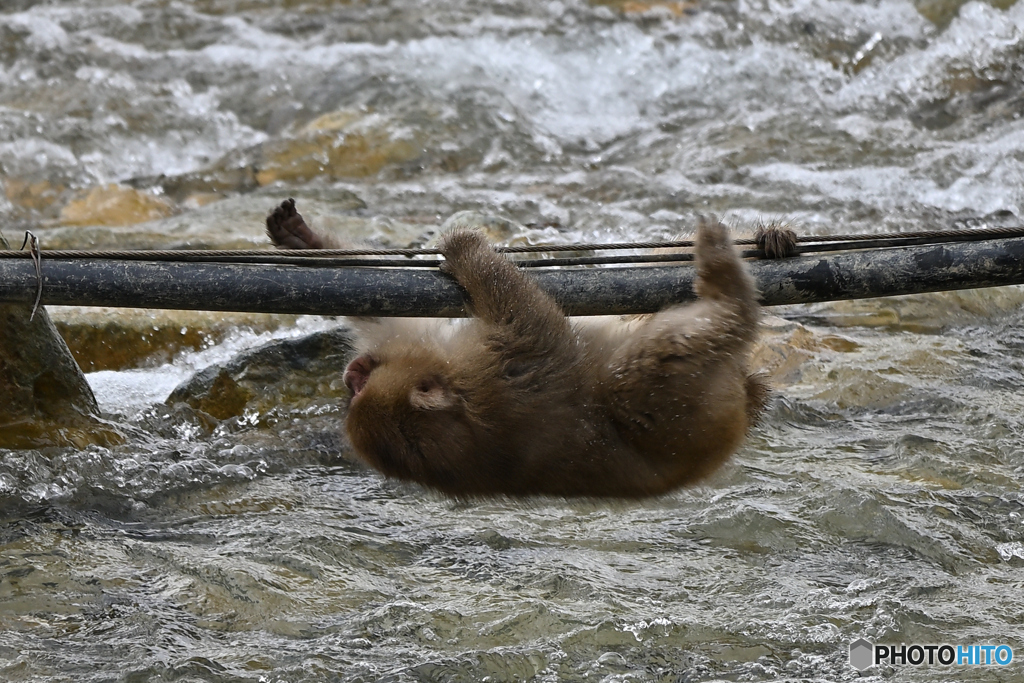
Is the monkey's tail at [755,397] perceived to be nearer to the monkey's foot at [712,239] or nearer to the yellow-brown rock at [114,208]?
the monkey's foot at [712,239]

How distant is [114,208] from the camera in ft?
27.0

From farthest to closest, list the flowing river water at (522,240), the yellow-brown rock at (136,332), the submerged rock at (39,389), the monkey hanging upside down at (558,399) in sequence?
the yellow-brown rock at (136,332), the submerged rock at (39,389), the flowing river water at (522,240), the monkey hanging upside down at (558,399)

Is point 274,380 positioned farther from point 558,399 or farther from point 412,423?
point 558,399

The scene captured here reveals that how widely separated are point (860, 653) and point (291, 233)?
2.33 meters

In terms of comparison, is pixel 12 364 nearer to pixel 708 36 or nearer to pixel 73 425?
pixel 73 425

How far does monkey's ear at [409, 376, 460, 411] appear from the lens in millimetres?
3361

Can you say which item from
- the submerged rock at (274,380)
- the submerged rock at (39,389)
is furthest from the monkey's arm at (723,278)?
the submerged rock at (39,389)

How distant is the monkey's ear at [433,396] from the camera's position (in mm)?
3361

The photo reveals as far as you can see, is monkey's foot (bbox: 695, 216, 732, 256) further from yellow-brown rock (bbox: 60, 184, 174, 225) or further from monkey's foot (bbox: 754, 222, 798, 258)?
yellow-brown rock (bbox: 60, 184, 174, 225)

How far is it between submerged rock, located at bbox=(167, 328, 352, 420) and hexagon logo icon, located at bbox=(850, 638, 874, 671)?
2680 millimetres

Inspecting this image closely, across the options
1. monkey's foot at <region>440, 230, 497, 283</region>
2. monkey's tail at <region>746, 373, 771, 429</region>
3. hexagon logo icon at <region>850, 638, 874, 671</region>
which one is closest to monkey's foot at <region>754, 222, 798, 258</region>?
monkey's tail at <region>746, 373, 771, 429</region>

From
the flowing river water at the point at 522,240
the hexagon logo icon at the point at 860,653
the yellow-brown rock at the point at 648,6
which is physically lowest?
the hexagon logo icon at the point at 860,653

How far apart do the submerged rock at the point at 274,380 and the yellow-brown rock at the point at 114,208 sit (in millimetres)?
3096

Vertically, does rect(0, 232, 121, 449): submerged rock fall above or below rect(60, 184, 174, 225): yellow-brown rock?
below
